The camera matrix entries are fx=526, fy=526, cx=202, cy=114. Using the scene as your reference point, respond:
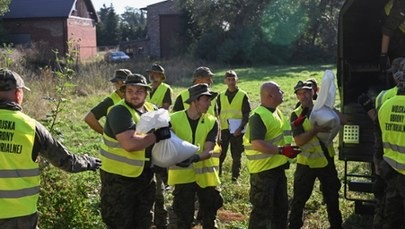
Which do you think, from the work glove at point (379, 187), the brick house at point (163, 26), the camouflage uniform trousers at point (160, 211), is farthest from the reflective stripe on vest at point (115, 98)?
the brick house at point (163, 26)

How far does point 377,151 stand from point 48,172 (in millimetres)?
3487

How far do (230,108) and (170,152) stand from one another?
12.8 feet

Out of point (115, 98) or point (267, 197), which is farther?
point (115, 98)

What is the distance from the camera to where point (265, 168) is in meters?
5.32

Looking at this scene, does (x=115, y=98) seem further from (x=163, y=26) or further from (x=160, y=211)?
(x=163, y=26)

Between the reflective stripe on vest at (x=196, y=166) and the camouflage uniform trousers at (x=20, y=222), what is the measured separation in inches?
64.4

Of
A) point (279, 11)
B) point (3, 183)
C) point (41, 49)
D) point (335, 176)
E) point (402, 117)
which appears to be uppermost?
point (279, 11)

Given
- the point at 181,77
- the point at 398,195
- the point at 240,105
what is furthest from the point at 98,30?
the point at 398,195

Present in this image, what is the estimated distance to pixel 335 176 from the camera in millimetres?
6027

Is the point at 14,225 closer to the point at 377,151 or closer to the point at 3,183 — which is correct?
the point at 3,183

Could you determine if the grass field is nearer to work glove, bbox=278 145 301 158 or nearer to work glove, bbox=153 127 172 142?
work glove, bbox=153 127 172 142

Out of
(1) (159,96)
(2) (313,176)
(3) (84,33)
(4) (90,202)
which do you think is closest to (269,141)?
(2) (313,176)

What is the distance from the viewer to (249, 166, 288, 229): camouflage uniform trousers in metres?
5.31

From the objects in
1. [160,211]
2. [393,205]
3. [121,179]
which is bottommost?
[160,211]
